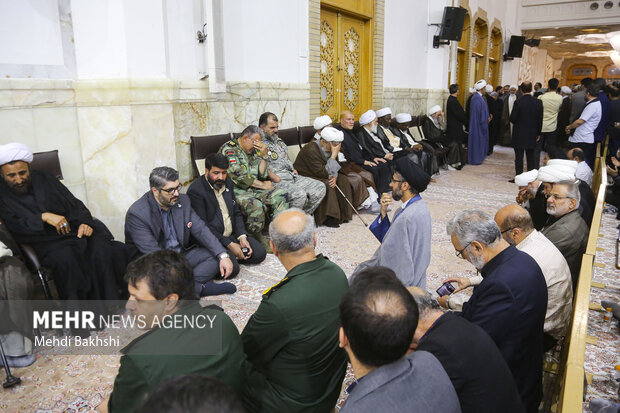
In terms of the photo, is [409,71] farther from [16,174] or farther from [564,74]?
[564,74]

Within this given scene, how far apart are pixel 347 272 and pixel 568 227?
165 centimetres

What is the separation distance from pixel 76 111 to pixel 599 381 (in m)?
3.94

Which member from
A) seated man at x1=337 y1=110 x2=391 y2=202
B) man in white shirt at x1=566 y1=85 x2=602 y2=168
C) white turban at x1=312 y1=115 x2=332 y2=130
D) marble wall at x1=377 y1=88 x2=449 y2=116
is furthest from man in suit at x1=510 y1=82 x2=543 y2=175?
white turban at x1=312 y1=115 x2=332 y2=130

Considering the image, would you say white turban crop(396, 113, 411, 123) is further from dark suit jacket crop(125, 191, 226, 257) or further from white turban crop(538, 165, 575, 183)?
dark suit jacket crop(125, 191, 226, 257)

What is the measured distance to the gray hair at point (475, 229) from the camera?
1972mm

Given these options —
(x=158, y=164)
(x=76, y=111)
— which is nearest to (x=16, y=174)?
(x=76, y=111)

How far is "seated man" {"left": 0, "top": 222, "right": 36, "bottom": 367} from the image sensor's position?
8.04ft

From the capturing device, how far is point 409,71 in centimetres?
877

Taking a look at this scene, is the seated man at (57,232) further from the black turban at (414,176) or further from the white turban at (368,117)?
the white turban at (368,117)

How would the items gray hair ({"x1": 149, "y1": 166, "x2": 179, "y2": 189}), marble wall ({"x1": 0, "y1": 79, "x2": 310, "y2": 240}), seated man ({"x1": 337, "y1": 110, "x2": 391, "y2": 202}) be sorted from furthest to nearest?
seated man ({"x1": 337, "y1": 110, "x2": 391, "y2": 202}) < marble wall ({"x1": 0, "y1": 79, "x2": 310, "y2": 240}) < gray hair ({"x1": 149, "y1": 166, "x2": 179, "y2": 189})

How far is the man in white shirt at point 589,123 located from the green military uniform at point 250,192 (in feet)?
16.0

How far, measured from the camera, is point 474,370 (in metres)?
1.35

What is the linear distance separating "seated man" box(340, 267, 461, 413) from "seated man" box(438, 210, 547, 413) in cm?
69

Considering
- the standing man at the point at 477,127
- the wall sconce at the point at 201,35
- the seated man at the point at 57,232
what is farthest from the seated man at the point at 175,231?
the standing man at the point at 477,127
